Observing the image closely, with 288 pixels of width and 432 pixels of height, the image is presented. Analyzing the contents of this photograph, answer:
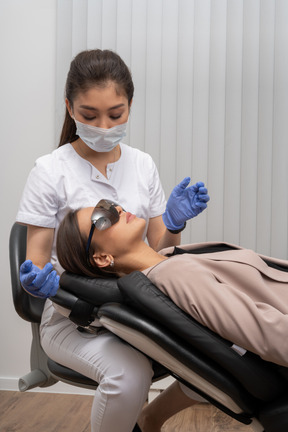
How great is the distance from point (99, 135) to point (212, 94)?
1.13 metres

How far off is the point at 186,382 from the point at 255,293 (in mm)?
263

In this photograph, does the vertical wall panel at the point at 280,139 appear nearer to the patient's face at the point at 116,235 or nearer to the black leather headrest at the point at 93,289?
the patient's face at the point at 116,235

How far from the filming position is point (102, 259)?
56.8 inches

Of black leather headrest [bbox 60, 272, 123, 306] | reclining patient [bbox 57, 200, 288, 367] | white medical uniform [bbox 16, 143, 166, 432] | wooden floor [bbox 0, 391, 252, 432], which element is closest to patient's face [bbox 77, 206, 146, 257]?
reclining patient [bbox 57, 200, 288, 367]

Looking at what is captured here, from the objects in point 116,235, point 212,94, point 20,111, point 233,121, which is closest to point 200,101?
point 212,94

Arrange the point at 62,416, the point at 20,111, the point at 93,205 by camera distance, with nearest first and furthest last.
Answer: the point at 93,205 → the point at 62,416 → the point at 20,111

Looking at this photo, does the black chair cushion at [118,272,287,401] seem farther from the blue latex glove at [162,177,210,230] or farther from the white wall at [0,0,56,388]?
the white wall at [0,0,56,388]

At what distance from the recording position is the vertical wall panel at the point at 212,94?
2.57 metres

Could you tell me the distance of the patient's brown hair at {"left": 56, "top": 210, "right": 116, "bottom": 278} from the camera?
142cm

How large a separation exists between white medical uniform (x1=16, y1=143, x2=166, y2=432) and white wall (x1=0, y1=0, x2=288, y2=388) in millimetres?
814

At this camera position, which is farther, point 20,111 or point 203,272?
point 20,111

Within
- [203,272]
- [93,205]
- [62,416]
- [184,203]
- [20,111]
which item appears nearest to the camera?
[203,272]

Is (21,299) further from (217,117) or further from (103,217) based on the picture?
(217,117)

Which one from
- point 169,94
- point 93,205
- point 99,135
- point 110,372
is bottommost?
point 110,372
